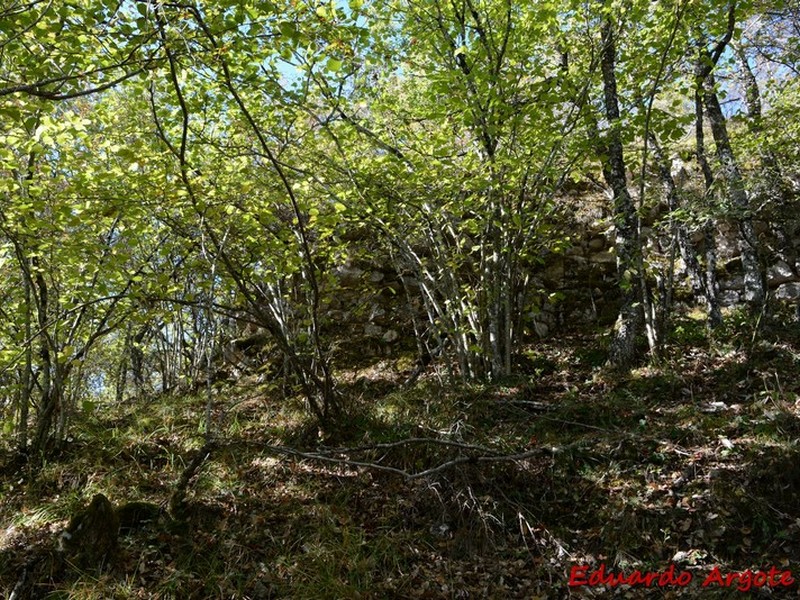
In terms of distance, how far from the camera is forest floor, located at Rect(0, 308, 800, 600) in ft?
10.8

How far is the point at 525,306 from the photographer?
22.5 ft

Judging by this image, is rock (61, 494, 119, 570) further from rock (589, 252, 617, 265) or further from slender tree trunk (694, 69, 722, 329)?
rock (589, 252, 617, 265)

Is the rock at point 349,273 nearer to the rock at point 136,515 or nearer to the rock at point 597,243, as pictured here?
the rock at point 597,243

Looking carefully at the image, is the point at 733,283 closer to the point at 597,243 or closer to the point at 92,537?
the point at 597,243

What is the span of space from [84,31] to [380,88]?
12.9 feet

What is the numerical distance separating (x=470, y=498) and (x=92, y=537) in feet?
9.64

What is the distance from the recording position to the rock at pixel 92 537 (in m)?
3.48

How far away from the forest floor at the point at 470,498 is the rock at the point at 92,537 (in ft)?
0.35

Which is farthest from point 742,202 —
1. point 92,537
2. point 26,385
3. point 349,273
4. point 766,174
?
point 26,385

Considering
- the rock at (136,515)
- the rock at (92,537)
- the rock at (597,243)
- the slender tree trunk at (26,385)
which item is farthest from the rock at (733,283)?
the slender tree trunk at (26,385)

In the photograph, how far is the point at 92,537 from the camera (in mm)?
3555

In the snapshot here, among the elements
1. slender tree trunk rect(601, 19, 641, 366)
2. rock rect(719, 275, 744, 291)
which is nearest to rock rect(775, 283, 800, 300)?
rock rect(719, 275, 744, 291)

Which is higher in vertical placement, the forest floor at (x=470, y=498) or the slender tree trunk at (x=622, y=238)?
the slender tree trunk at (x=622, y=238)

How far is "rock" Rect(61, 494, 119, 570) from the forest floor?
0.35ft
